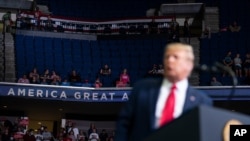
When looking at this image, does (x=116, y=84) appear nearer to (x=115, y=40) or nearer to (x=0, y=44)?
(x=115, y=40)

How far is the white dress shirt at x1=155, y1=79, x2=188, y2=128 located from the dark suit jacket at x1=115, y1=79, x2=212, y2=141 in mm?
23

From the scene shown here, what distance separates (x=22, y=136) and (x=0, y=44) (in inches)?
212

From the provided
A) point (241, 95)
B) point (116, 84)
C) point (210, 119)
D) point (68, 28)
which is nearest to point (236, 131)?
point (210, 119)

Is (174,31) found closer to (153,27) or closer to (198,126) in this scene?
(153,27)

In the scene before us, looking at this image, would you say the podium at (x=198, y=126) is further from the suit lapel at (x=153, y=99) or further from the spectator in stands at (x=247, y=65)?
the spectator in stands at (x=247, y=65)

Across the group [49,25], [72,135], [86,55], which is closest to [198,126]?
[72,135]

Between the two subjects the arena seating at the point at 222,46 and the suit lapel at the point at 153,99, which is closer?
the suit lapel at the point at 153,99

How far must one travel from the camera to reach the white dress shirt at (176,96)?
3317mm

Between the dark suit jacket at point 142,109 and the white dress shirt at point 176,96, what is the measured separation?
2 centimetres

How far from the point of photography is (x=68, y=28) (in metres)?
23.1

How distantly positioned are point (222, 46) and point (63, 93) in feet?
21.7

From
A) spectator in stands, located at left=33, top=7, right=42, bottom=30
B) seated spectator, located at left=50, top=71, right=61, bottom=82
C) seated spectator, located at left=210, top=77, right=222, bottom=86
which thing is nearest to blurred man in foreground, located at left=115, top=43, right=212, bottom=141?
seated spectator, located at left=210, top=77, right=222, bottom=86

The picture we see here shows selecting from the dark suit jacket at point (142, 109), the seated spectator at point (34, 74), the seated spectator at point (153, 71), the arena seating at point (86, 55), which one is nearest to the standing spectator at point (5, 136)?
the seated spectator at point (34, 74)

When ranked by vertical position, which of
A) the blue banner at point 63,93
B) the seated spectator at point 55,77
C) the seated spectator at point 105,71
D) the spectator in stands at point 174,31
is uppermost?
the spectator in stands at point 174,31
